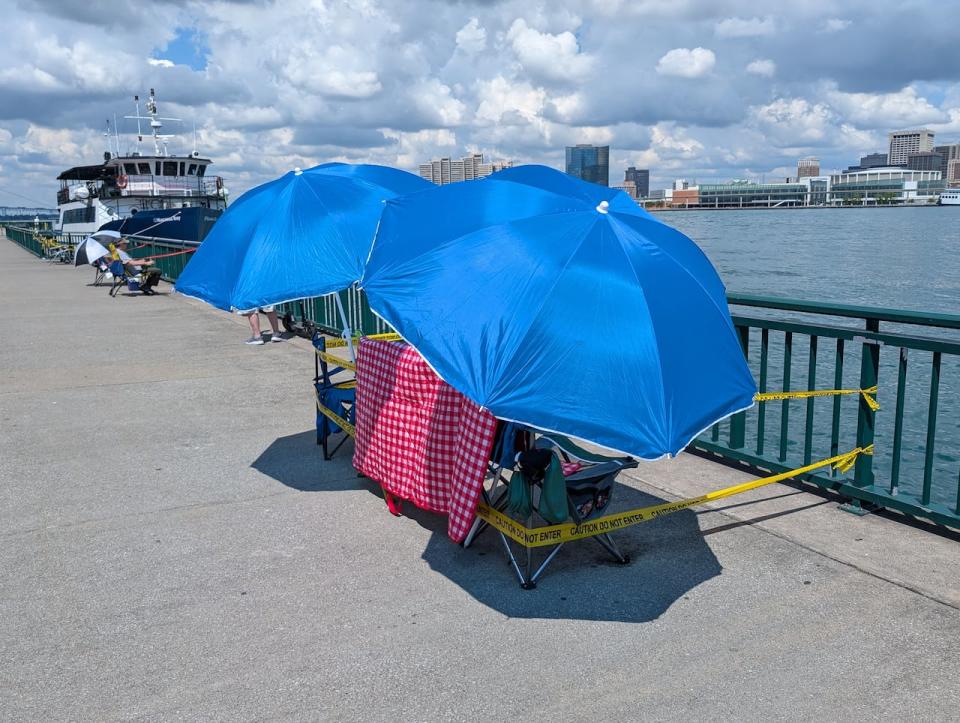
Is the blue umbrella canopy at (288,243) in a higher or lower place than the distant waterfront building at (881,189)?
lower

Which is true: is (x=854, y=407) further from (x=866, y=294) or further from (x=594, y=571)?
(x=866, y=294)

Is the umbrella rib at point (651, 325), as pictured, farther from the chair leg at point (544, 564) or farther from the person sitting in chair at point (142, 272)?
the person sitting in chair at point (142, 272)

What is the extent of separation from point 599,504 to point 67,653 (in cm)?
251

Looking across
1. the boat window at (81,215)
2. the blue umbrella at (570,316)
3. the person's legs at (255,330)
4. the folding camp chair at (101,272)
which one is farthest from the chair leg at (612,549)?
the boat window at (81,215)

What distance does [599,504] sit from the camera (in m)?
4.43

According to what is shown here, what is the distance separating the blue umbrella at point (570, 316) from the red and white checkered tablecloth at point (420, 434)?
Answer: 786 mm

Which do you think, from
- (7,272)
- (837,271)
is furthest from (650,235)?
(837,271)

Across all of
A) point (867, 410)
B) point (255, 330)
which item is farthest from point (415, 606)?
point (255, 330)

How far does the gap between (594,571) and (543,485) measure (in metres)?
0.63

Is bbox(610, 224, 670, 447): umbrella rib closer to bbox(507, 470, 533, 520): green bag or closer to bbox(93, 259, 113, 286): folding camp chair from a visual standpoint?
bbox(507, 470, 533, 520): green bag

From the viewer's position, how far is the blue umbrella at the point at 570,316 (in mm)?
3287

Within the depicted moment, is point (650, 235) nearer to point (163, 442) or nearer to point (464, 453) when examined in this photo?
point (464, 453)

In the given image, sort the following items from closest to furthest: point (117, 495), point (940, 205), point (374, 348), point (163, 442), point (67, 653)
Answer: point (67, 653), point (374, 348), point (117, 495), point (163, 442), point (940, 205)

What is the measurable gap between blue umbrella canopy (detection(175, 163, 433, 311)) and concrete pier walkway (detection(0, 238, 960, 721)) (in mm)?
1361
